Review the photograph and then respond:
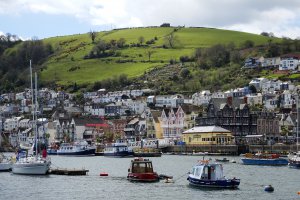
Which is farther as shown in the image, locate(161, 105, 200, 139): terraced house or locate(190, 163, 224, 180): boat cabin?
locate(161, 105, 200, 139): terraced house

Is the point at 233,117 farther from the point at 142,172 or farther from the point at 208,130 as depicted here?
the point at 142,172

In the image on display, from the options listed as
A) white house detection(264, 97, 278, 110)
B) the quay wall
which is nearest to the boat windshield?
the quay wall

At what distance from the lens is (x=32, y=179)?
77.1 metres

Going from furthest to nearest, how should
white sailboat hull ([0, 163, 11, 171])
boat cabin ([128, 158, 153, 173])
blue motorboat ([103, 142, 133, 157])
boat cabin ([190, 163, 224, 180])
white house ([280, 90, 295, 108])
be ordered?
white house ([280, 90, 295, 108])
blue motorboat ([103, 142, 133, 157])
white sailboat hull ([0, 163, 11, 171])
boat cabin ([128, 158, 153, 173])
boat cabin ([190, 163, 224, 180])

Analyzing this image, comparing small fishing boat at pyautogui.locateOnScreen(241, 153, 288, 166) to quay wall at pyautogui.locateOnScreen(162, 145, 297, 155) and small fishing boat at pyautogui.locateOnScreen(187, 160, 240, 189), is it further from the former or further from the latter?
small fishing boat at pyautogui.locateOnScreen(187, 160, 240, 189)

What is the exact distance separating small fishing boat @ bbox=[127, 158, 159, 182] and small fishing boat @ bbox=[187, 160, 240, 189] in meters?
6.87

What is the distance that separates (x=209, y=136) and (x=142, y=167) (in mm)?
78242

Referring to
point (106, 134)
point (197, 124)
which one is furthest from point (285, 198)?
point (106, 134)

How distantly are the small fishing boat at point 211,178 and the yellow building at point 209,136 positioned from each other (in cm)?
8301

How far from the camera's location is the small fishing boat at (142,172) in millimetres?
72438

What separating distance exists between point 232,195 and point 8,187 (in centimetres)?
2335

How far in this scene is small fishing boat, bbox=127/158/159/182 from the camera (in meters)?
72.4

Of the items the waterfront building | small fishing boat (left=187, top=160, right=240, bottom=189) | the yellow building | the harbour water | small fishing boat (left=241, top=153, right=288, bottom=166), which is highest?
the waterfront building

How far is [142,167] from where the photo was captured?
244 ft
